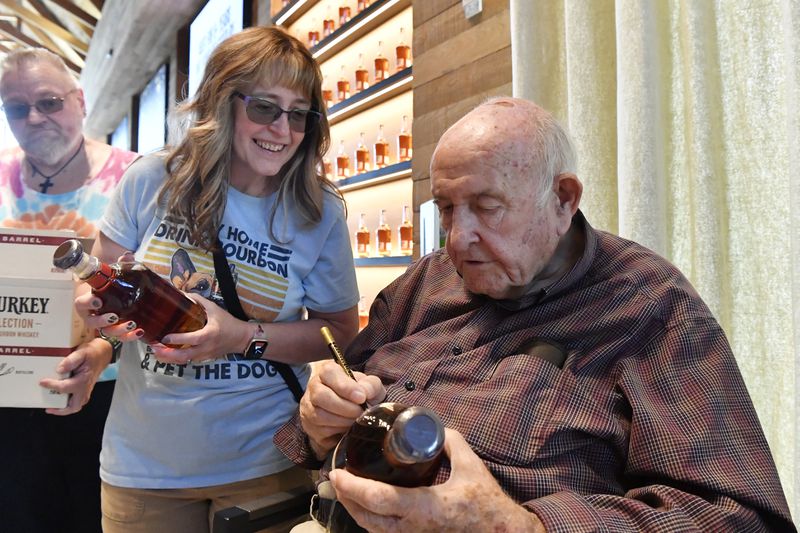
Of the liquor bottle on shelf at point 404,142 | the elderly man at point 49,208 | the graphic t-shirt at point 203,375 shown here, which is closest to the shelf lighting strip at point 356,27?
the liquor bottle on shelf at point 404,142

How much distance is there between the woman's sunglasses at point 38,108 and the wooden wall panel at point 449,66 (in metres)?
1.46

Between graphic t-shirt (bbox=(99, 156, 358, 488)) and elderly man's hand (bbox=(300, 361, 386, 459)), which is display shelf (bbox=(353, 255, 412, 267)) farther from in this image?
elderly man's hand (bbox=(300, 361, 386, 459))

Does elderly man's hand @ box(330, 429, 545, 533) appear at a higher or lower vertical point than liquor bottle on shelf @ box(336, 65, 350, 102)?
lower

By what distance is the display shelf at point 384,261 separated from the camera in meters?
3.05

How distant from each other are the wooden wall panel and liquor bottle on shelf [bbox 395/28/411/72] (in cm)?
37

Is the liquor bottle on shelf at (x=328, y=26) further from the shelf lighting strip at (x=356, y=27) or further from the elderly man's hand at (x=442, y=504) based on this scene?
the elderly man's hand at (x=442, y=504)

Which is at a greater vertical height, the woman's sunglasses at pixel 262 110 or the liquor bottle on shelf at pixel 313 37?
the liquor bottle on shelf at pixel 313 37

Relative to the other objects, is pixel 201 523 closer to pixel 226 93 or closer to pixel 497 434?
pixel 497 434

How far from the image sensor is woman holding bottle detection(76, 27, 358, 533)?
125 cm

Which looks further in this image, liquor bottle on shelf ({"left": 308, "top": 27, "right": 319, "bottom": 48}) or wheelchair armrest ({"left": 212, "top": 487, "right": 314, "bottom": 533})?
liquor bottle on shelf ({"left": 308, "top": 27, "right": 319, "bottom": 48})

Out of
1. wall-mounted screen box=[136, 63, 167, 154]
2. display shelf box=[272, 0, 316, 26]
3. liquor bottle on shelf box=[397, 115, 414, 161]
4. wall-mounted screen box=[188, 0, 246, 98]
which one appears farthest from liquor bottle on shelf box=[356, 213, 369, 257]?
wall-mounted screen box=[136, 63, 167, 154]

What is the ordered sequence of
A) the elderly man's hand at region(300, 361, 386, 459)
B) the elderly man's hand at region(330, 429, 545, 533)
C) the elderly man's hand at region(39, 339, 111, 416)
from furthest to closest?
the elderly man's hand at region(39, 339, 111, 416) < the elderly man's hand at region(300, 361, 386, 459) < the elderly man's hand at region(330, 429, 545, 533)

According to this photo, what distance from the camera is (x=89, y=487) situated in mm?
1790

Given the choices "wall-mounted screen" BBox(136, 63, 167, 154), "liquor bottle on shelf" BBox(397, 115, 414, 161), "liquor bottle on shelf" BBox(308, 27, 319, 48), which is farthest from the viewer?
"wall-mounted screen" BBox(136, 63, 167, 154)
